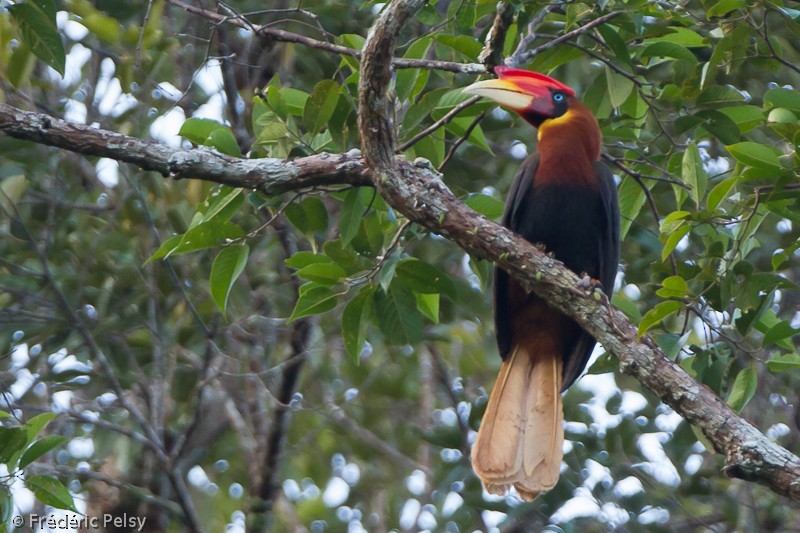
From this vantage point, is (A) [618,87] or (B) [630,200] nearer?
(A) [618,87]

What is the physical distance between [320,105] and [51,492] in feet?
4.54

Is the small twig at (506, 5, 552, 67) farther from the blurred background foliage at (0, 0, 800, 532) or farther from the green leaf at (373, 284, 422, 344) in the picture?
the green leaf at (373, 284, 422, 344)

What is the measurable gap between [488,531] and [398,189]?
236 cm

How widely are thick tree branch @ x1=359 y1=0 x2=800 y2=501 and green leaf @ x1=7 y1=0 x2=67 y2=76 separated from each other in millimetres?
1040

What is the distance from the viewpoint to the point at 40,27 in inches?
123

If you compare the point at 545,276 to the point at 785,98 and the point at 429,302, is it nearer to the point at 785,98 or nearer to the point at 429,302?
the point at 429,302

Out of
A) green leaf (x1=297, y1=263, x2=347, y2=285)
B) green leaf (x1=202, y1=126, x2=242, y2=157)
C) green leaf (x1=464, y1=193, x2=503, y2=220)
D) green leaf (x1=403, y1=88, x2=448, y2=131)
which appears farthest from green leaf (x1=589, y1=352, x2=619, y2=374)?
green leaf (x1=202, y1=126, x2=242, y2=157)

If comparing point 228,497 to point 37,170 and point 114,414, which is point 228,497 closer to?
point 114,414

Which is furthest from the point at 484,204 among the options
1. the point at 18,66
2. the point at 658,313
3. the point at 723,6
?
the point at 18,66

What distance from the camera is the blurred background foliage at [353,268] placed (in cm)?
308

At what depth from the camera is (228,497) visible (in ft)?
20.3

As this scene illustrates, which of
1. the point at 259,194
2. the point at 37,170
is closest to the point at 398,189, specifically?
the point at 259,194

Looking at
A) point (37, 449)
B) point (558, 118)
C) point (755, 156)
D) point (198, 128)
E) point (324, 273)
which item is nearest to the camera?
point (755, 156)

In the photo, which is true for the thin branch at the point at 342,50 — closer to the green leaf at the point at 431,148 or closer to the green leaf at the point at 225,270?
the green leaf at the point at 431,148
